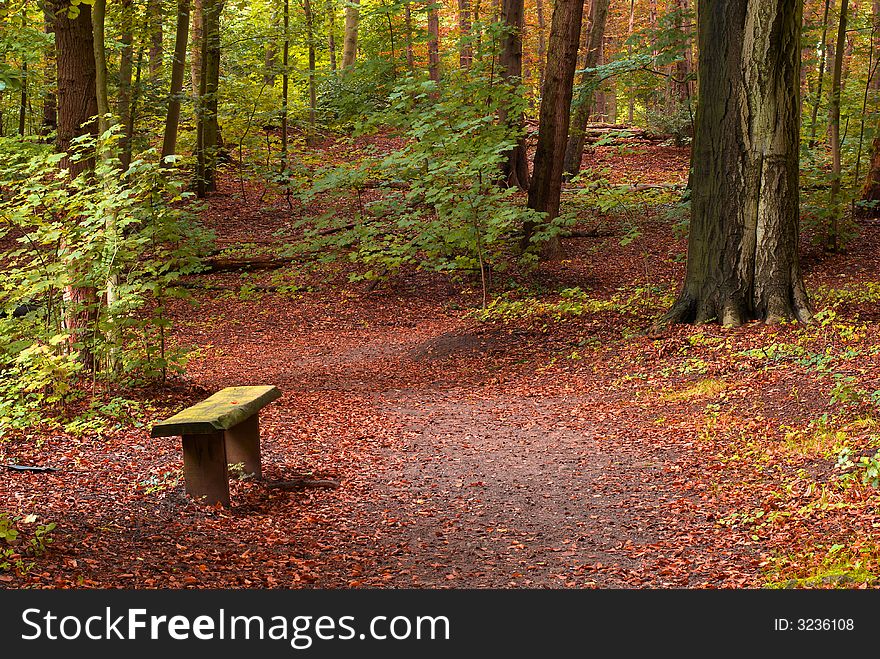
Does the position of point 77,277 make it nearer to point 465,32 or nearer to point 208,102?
point 208,102

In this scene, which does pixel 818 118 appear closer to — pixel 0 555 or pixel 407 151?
pixel 407 151

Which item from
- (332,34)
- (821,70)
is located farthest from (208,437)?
(332,34)

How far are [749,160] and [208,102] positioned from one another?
1417 cm

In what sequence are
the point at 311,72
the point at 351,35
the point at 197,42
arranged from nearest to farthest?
the point at 197,42
the point at 311,72
the point at 351,35

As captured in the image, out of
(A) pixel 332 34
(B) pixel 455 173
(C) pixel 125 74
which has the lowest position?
(B) pixel 455 173

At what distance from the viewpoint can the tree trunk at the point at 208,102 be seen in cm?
1827

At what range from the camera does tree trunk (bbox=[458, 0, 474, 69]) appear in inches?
475

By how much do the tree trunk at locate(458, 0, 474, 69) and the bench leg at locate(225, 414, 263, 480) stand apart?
8001mm

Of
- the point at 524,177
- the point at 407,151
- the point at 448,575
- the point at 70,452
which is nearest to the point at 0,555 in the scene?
the point at 448,575

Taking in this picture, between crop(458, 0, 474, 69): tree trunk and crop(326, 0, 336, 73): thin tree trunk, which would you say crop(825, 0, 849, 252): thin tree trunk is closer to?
crop(458, 0, 474, 69): tree trunk

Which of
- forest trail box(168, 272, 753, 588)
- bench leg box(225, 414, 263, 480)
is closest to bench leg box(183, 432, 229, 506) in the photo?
forest trail box(168, 272, 753, 588)

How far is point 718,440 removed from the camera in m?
6.22

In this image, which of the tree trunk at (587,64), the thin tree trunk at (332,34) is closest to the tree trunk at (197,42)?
the thin tree trunk at (332,34)

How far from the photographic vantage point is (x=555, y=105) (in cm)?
1316
